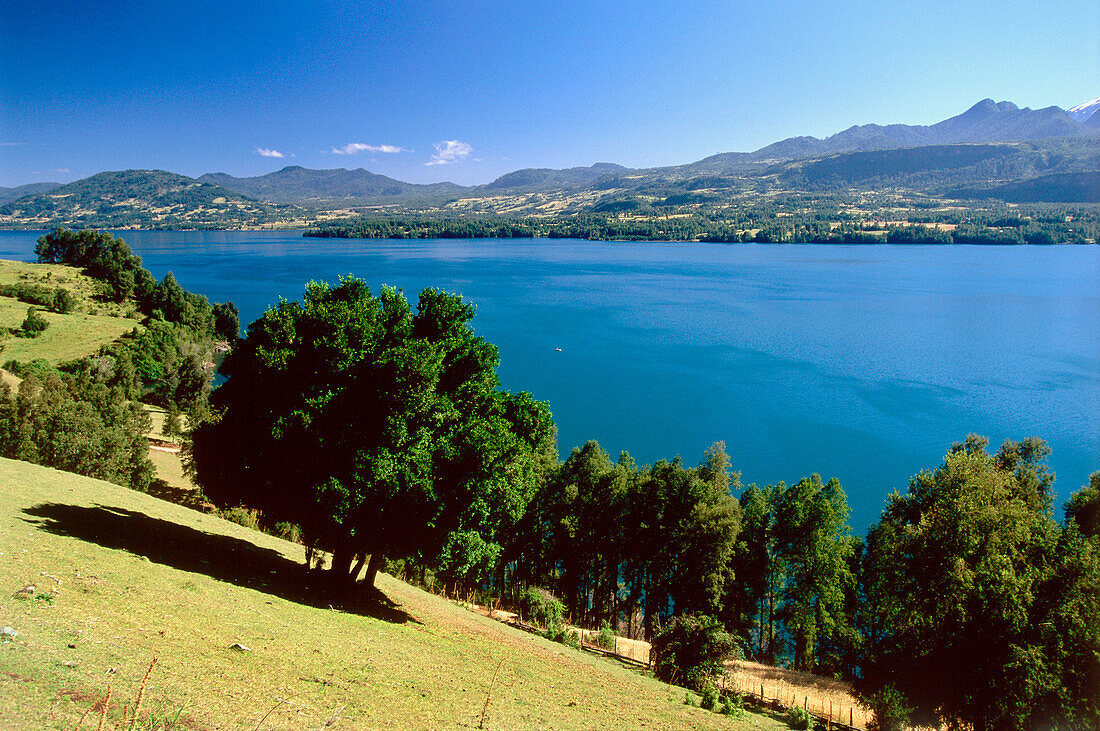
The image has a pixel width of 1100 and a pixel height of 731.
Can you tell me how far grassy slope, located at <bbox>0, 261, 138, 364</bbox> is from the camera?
70.3 metres

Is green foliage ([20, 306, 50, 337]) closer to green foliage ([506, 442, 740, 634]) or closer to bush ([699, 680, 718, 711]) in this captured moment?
green foliage ([506, 442, 740, 634])

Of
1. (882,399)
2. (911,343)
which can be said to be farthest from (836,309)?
(882,399)

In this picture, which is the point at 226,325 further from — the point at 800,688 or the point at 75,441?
the point at 800,688

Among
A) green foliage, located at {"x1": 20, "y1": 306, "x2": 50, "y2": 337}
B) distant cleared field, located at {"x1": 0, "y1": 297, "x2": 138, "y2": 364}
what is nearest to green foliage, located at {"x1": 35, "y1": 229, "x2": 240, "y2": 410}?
distant cleared field, located at {"x1": 0, "y1": 297, "x2": 138, "y2": 364}

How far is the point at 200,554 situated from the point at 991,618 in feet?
82.6

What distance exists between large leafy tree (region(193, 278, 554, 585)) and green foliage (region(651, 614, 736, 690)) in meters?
8.28

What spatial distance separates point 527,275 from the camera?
175375mm

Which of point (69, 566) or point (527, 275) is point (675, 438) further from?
point (527, 275)

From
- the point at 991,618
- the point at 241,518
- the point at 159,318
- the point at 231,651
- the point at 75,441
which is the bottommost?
the point at 241,518

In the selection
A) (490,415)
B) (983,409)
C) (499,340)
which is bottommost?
(983,409)

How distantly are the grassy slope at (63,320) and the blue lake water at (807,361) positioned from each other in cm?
2372

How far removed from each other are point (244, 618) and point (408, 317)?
34.5 ft

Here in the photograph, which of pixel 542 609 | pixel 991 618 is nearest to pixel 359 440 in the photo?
pixel 542 609

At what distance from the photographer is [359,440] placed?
17.3 meters
